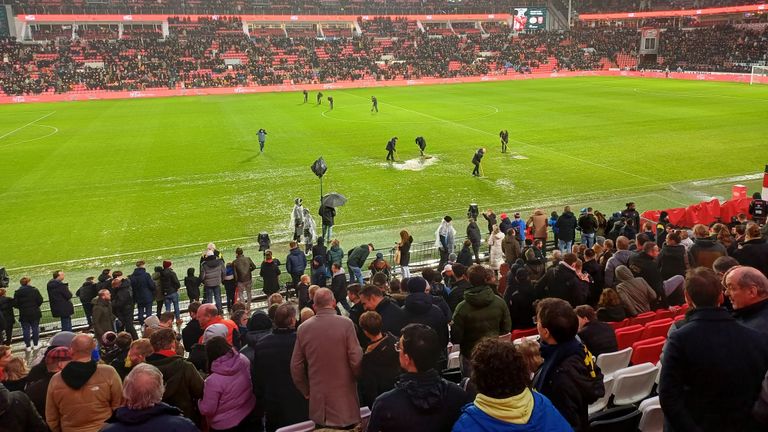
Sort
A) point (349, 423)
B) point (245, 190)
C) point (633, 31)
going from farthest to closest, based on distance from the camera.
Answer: point (633, 31), point (245, 190), point (349, 423)

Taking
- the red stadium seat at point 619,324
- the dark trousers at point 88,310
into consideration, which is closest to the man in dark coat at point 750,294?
the red stadium seat at point 619,324

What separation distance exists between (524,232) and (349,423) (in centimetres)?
1164

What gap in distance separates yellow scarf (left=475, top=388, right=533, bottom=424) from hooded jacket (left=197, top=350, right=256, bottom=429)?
300 cm

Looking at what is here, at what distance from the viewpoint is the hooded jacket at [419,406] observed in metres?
4.00

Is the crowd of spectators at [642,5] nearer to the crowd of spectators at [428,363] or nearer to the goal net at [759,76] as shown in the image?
the goal net at [759,76]

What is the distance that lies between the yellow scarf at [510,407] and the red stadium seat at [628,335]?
4.13m

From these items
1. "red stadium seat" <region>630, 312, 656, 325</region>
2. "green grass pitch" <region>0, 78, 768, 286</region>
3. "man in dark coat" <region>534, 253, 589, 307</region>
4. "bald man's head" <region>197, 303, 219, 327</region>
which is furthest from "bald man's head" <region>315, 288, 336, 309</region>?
"green grass pitch" <region>0, 78, 768, 286</region>

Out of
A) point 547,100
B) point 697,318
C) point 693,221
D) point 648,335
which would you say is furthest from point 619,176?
point 547,100

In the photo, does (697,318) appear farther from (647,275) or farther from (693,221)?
(693,221)

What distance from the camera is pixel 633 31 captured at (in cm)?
8588

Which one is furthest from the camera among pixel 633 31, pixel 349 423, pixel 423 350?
pixel 633 31

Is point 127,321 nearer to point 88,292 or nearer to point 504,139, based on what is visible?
point 88,292

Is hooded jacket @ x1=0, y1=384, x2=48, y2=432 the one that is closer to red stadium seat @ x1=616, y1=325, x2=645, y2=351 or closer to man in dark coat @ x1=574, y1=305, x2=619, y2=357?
man in dark coat @ x1=574, y1=305, x2=619, y2=357

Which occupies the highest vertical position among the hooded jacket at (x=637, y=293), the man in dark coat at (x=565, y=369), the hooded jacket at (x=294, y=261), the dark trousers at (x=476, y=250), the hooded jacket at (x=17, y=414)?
the man in dark coat at (x=565, y=369)
